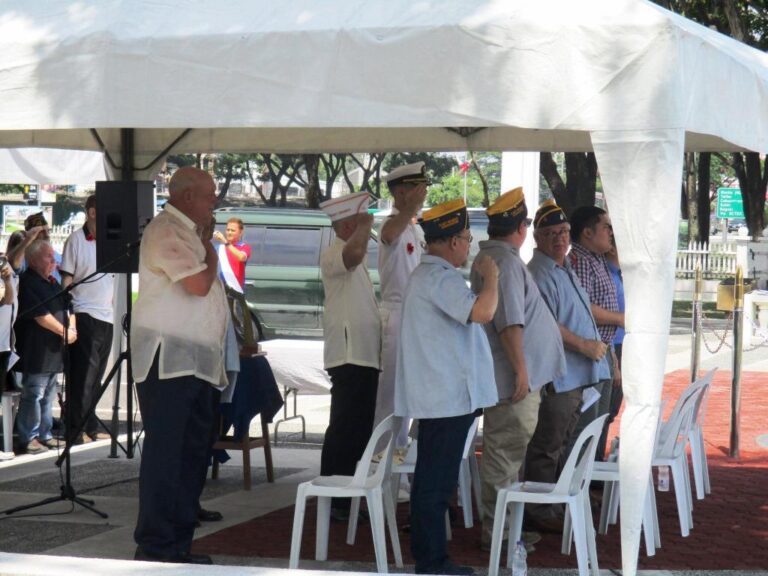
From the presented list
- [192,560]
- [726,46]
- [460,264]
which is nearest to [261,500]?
[192,560]

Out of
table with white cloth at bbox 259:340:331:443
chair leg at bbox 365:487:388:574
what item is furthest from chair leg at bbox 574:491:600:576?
table with white cloth at bbox 259:340:331:443

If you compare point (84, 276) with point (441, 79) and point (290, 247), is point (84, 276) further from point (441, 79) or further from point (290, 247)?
point (290, 247)

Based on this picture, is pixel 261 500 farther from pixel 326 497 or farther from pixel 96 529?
pixel 326 497

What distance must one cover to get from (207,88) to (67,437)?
123 inches

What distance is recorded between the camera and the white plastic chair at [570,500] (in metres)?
5.61

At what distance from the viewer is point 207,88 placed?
5219 mm

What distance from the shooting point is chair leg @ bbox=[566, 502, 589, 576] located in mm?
5473

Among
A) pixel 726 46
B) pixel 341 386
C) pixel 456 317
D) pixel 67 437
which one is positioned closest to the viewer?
pixel 456 317

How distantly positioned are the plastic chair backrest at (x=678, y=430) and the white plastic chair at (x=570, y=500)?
115 cm

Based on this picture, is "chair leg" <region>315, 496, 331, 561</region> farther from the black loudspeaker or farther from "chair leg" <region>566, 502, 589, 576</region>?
the black loudspeaker

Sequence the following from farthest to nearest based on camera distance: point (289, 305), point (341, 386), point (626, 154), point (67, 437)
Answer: point (289, 305), point (67, 437), point (341, 386), point (626, 154)

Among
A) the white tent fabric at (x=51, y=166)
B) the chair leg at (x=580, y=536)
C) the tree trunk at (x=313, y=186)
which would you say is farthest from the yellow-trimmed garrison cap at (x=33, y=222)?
the tree trunk at (x=313, y=186)

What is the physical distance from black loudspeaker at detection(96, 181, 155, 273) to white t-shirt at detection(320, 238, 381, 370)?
1.40 m

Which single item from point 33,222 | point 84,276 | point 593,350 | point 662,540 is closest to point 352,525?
point 593,350
